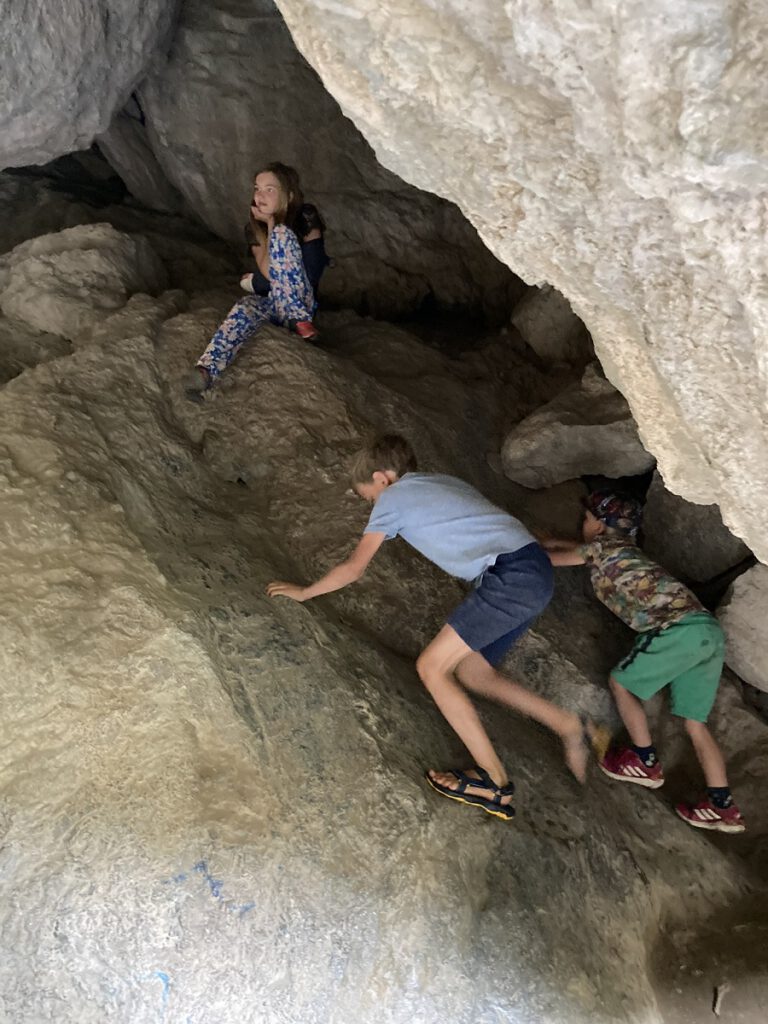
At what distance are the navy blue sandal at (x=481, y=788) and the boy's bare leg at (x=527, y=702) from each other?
0.31m

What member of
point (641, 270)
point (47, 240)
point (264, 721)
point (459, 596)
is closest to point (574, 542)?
point (459, 596)

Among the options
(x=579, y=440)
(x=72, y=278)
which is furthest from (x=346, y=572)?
(x=72, y=278)

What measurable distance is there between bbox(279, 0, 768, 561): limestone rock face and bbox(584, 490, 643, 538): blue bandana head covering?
101 centimetres

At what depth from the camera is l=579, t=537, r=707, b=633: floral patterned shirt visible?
2.66 metres

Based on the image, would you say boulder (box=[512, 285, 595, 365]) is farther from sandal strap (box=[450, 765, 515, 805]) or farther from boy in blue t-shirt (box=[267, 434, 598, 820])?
sandal strap (box=[450, 765, 515, 805])

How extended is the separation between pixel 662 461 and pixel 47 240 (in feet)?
8.75

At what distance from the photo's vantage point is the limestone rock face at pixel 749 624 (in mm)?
2789

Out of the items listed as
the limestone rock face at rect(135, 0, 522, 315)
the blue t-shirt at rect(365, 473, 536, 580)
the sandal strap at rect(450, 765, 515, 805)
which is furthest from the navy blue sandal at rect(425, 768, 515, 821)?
the limestone rock face at rect(135, 0, 522, 315)

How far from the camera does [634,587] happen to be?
2719 mm

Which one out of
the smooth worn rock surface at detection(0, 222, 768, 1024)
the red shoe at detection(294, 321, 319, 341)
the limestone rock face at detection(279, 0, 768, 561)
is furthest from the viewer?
the red shoe at detection(294, 321, 319, 341)

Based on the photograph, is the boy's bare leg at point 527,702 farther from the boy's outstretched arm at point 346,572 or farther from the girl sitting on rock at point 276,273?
the girl sitting on rock at point 276,273

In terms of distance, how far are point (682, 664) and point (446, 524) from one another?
98 centimetres

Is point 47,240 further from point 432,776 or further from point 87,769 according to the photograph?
point 432,776

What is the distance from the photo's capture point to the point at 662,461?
194 cm
